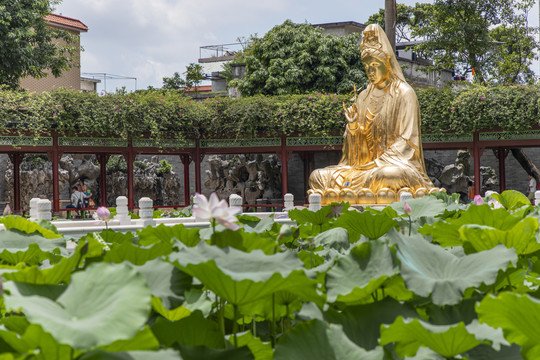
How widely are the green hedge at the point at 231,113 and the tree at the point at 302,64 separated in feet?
13.3

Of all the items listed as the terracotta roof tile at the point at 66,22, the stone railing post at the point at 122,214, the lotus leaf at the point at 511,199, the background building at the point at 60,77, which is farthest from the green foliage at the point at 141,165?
the lotus leaf at the point at 511,199

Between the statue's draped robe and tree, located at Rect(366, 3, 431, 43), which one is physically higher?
tree, located at Rect(366, 3, 431, 43)

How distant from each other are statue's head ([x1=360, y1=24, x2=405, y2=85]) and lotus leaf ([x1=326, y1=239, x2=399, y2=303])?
10.6 m

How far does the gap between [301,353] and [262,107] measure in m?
16.0

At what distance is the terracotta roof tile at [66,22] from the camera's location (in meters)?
26.8

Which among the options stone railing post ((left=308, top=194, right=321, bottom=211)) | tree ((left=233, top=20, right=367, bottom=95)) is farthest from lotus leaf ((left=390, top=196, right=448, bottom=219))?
tree ((left=233, top=20, right=367, bottom=95))

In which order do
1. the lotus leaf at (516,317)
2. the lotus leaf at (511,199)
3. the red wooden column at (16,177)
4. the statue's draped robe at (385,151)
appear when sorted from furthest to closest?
the red wooden column at (16,177) < the statue's draped robe at (385,151) < the lotus leaf at (511,199) < the lotus leaf at (516,317)

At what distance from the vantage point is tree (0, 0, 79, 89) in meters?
15.0

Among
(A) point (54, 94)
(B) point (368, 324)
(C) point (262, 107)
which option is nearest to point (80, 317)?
(B) point (368, 324)

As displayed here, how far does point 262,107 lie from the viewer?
669 inches

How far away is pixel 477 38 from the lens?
1952cm

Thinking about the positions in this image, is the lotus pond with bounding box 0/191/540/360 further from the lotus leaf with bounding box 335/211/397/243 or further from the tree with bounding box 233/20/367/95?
the tree with bounding box 233/20/367/95

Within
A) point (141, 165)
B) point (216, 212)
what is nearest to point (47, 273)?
point (216, 212)

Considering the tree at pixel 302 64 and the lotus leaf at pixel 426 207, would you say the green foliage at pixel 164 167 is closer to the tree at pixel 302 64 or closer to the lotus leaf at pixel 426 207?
the tree at pixel 302 64
